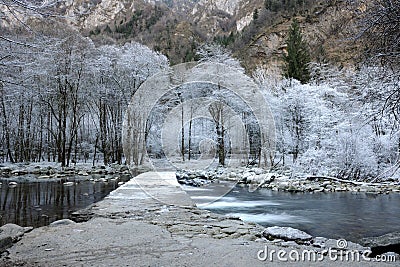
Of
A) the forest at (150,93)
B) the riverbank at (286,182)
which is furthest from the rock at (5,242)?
the forest at (150,93)

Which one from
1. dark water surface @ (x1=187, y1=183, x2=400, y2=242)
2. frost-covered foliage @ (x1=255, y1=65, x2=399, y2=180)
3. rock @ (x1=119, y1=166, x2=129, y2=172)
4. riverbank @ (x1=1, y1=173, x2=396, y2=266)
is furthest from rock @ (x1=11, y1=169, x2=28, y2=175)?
frost-covered foliage @ (x1=255, y1=65, x2=399, y2=180)

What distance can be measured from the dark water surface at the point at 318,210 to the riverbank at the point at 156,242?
46.4 inches

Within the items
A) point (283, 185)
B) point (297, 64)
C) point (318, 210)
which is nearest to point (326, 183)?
point (283, 185)

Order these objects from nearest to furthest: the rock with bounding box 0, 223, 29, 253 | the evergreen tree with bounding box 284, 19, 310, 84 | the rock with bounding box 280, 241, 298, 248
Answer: the rock with bounding box 0, 223, 29, 253
the rock with bounding box 280, 241, 298, 248
the evergreen tree with bounding box 284, 19, 310, 84

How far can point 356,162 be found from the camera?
15383 mm

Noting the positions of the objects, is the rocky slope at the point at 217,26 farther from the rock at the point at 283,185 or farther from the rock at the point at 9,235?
the rock at the point at 9,235

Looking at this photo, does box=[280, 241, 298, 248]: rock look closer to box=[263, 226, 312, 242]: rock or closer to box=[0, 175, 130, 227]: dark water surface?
box=[263, 226, 312, 242]: rock

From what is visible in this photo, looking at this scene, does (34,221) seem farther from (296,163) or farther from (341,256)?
(296,163)

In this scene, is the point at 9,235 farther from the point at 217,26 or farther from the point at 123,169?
the point at 217,26

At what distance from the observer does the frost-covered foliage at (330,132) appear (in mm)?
15133

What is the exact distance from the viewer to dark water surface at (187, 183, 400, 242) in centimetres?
707

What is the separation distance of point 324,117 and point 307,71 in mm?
13243

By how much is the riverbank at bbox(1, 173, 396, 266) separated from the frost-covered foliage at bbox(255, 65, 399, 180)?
7408mm

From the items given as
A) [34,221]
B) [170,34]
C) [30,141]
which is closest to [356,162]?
[34,221]
